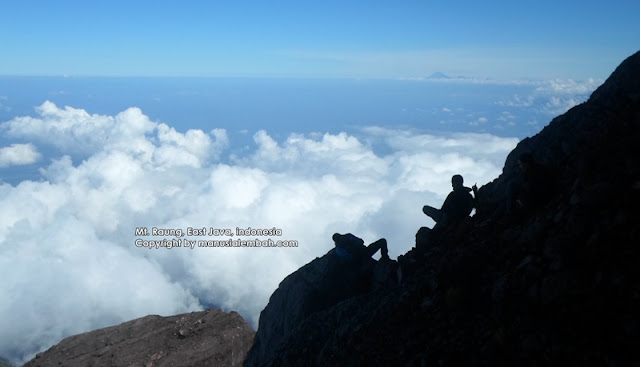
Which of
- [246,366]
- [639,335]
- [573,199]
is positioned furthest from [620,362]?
[246,366]

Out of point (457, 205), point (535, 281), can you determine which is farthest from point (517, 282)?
point (457, 205)

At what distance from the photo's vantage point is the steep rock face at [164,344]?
117ft

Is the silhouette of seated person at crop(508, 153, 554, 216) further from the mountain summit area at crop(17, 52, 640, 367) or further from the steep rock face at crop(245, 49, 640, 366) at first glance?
the steep rock face at crop(245, 49, 640, 366)

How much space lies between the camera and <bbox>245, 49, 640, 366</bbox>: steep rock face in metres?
8.41

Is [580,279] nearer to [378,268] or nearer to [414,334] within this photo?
[414,334]

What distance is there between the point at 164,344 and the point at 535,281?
37.7 meters

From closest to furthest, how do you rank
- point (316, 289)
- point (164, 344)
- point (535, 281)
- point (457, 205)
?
point (535, 281)
point (457, 205)
point (316, 289)
point (164, 344)

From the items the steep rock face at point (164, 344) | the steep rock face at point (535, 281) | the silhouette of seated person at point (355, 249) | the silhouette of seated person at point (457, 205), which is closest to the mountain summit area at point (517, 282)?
the steep rock face at point (535, 281)

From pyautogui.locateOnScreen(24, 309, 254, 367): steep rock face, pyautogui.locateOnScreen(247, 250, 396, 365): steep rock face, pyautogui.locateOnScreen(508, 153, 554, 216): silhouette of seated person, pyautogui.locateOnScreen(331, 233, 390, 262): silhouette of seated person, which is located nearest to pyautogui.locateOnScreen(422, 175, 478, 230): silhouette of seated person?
pyautogui.locateOnScreen(247, 250, 396, 365): steep rock face

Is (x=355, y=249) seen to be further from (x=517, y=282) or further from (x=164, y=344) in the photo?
(x=164, y=344)

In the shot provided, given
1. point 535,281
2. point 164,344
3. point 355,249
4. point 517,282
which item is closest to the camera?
point 535,281

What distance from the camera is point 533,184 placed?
1544 centimetres

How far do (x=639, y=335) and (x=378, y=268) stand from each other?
16.0 meters

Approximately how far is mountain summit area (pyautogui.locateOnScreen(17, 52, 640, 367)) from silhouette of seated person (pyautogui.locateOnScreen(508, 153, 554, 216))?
0.09 m
